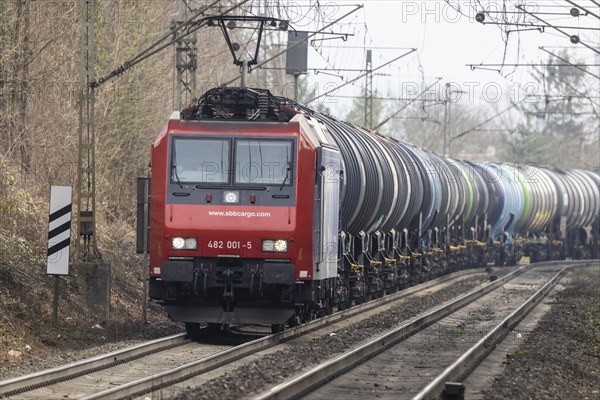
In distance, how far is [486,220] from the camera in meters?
42.7

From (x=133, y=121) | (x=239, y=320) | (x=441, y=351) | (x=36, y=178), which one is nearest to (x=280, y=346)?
(x=239, y=320)

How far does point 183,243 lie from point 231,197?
2.87 feet

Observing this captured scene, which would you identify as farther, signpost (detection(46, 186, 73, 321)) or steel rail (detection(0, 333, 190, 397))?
signpost (detection(46, 186, 73, 321))

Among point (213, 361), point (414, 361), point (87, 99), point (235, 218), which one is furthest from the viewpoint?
point (87, 99)

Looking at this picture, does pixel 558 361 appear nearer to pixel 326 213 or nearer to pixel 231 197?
pixel 326 213

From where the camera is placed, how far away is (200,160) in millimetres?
15891

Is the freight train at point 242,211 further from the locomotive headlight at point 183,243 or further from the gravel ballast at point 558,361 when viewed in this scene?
the gravel ballast at point 558,361

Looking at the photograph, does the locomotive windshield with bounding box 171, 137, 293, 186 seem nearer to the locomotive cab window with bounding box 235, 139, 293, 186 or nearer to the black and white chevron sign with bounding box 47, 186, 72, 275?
the locomotive cab window with bounding box 235, 139, 293, 186

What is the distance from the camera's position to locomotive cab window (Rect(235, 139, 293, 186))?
15.8 meters

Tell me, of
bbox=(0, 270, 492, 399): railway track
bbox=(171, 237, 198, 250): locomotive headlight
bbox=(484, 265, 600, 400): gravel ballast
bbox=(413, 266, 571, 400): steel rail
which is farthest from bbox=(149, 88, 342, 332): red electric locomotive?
bbox=(484, 265, 600, 400): gravel ballast

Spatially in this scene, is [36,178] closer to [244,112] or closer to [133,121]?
[133,121]

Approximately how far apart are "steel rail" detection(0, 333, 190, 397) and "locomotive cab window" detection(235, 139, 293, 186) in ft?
7.74

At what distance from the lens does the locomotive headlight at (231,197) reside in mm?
15727

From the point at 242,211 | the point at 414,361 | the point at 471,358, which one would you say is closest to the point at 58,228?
the point at 242,211
